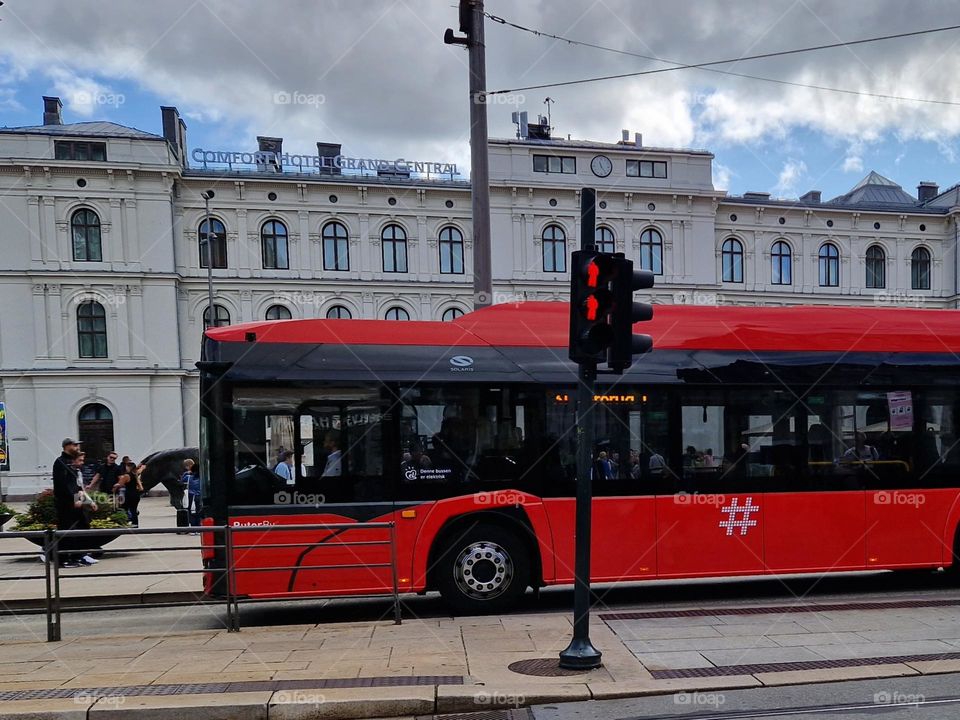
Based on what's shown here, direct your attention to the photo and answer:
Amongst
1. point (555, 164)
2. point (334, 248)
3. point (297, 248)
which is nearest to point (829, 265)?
point (555, 164)

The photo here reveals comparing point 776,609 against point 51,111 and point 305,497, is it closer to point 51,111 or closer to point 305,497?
point 305,497

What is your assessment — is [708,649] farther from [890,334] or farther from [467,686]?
[890,334]

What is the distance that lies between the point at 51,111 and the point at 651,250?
108 ft

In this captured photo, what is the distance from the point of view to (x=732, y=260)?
144 ft

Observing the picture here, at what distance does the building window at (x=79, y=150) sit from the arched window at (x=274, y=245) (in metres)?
8.18

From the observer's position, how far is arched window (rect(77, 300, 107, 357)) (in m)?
37.4

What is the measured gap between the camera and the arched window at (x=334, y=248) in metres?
40.4

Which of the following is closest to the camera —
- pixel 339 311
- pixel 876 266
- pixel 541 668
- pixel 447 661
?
pixel 541 668

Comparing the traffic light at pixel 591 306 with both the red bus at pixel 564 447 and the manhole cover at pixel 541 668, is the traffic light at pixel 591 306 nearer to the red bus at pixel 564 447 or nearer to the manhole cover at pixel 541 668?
the manhole cover at pixel 541 668

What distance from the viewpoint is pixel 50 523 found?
13.6 m

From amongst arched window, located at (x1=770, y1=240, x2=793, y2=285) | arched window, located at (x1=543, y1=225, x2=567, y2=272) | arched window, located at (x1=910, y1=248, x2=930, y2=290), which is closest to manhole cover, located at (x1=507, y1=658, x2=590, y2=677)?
arched window, located at (x1=543, y1=225, x2=567, y2=272)

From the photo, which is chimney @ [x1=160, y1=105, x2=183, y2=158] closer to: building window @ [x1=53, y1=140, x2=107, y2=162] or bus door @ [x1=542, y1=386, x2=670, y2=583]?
building window @ [x1=53, y1=140, x2=107, y2=162]

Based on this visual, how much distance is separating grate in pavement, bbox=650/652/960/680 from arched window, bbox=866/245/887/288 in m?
43.7

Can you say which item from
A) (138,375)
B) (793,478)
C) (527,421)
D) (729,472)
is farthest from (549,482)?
(138,375)
